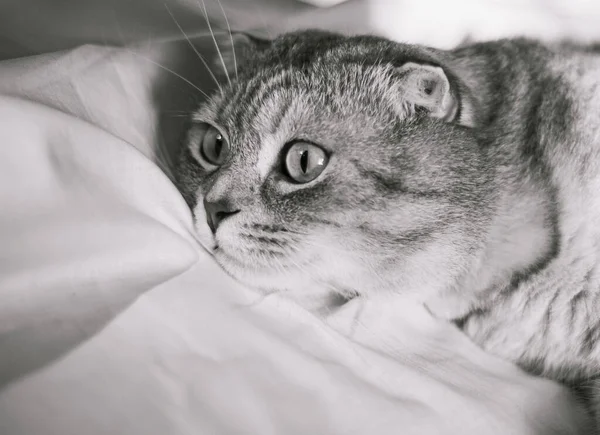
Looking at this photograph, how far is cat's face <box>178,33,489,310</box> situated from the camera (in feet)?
3.13

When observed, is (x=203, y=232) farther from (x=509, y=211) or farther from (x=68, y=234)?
(x=509, y=211)

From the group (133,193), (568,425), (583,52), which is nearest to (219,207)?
(133,193)

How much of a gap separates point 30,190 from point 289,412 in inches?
18.2

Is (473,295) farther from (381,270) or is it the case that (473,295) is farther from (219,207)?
(219,207)

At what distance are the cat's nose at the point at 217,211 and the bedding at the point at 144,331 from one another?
0.04 meters

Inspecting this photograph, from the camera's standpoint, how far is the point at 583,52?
4.09 ft

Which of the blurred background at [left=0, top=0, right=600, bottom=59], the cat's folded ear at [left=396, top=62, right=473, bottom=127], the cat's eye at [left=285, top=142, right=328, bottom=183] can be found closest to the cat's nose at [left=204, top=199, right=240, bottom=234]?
the cat's eye at [left=285, top=142, right=328, bottom=183]

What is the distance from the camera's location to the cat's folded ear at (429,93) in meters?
0.95

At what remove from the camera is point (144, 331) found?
74 centimetres

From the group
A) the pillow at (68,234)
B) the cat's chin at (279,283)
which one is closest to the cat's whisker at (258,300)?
the cat's chin at (279,283)

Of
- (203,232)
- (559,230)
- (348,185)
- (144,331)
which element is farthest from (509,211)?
(144,331)

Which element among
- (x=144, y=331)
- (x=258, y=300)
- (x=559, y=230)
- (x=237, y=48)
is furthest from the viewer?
(x=237, y=48)

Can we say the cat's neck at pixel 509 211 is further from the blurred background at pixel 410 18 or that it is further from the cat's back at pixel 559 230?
the blurred background at pixel 410 18

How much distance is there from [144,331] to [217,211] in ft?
0.95
